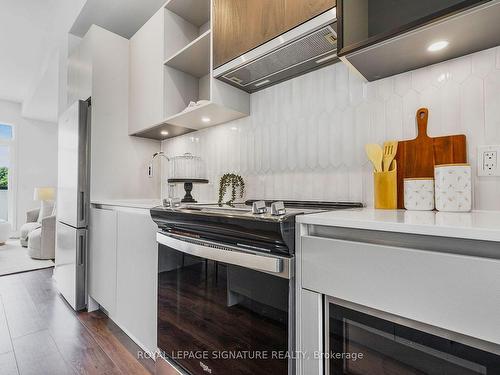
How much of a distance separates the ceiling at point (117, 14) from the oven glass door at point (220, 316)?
225 cm

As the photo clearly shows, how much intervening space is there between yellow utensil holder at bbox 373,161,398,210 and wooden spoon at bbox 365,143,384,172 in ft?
0.13

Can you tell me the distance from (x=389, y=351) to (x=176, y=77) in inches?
80.4

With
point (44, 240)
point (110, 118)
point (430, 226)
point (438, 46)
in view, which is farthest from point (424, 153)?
point (44, 240)

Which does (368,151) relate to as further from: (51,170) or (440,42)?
(51,170)

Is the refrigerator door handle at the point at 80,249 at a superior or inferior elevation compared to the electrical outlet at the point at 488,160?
inferior

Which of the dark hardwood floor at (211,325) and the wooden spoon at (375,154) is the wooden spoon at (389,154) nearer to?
the wooden spoon at (375,154)

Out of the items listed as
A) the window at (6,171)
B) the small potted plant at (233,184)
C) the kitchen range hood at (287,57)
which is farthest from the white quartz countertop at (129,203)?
the window at (6,171)

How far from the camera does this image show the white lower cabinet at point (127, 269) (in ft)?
5.06

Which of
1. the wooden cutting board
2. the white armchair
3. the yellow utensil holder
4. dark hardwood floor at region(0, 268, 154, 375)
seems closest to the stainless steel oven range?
the yellow utensil holder

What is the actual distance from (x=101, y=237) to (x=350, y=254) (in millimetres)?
1947

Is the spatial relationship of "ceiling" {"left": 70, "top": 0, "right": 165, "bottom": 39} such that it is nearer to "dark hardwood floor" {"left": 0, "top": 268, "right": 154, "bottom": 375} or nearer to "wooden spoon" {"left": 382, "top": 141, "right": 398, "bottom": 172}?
"wooden spoon" {"left": 382, "top": 141, "right": 398, "bottom": 172}

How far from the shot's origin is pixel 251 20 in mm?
1367

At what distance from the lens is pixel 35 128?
6496mm

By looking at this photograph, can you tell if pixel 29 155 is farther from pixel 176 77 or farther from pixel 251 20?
pixel 251 20
